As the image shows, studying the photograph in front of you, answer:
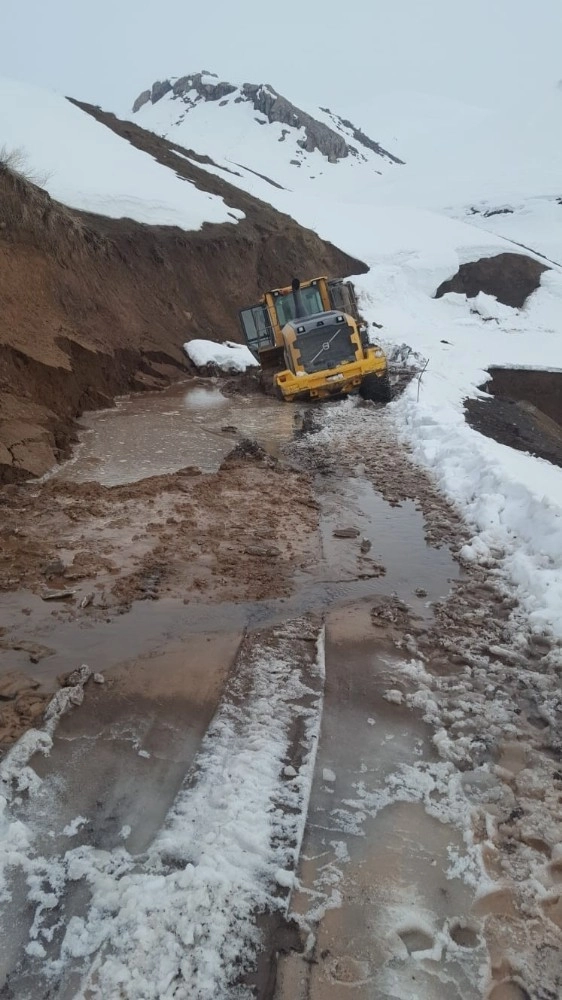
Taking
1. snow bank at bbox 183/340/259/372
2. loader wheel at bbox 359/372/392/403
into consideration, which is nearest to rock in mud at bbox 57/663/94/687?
loader wheel at bbox 359/372/392/403

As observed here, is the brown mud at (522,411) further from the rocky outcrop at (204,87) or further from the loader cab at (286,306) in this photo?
the rocky outcrop at (204,87)

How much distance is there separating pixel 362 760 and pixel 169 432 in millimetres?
8497

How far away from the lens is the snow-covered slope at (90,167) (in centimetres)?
1875

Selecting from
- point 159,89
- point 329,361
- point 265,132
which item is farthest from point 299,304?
point 159,89

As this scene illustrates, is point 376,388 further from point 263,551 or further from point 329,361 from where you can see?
point 263,551

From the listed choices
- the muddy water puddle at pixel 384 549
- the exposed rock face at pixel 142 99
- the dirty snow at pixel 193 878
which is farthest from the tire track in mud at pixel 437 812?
the exposed rock face at pixel 142 99

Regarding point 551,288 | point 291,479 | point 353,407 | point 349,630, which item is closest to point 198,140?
point 551,288

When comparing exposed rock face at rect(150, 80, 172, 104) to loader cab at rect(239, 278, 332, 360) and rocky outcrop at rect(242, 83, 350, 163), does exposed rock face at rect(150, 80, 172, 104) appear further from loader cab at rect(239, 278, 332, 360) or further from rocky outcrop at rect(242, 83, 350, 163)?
loader cab at rect(239, 278, 332, 360)

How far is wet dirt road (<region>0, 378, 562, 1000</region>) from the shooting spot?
99.7 inches

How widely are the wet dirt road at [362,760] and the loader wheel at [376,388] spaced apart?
6.73 metres

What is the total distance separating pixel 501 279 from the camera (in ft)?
114

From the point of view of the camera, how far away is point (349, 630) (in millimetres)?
4906

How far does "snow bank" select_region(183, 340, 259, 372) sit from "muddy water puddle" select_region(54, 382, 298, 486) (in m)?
1.94

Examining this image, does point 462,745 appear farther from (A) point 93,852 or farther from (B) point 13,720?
(B) point 13,720
